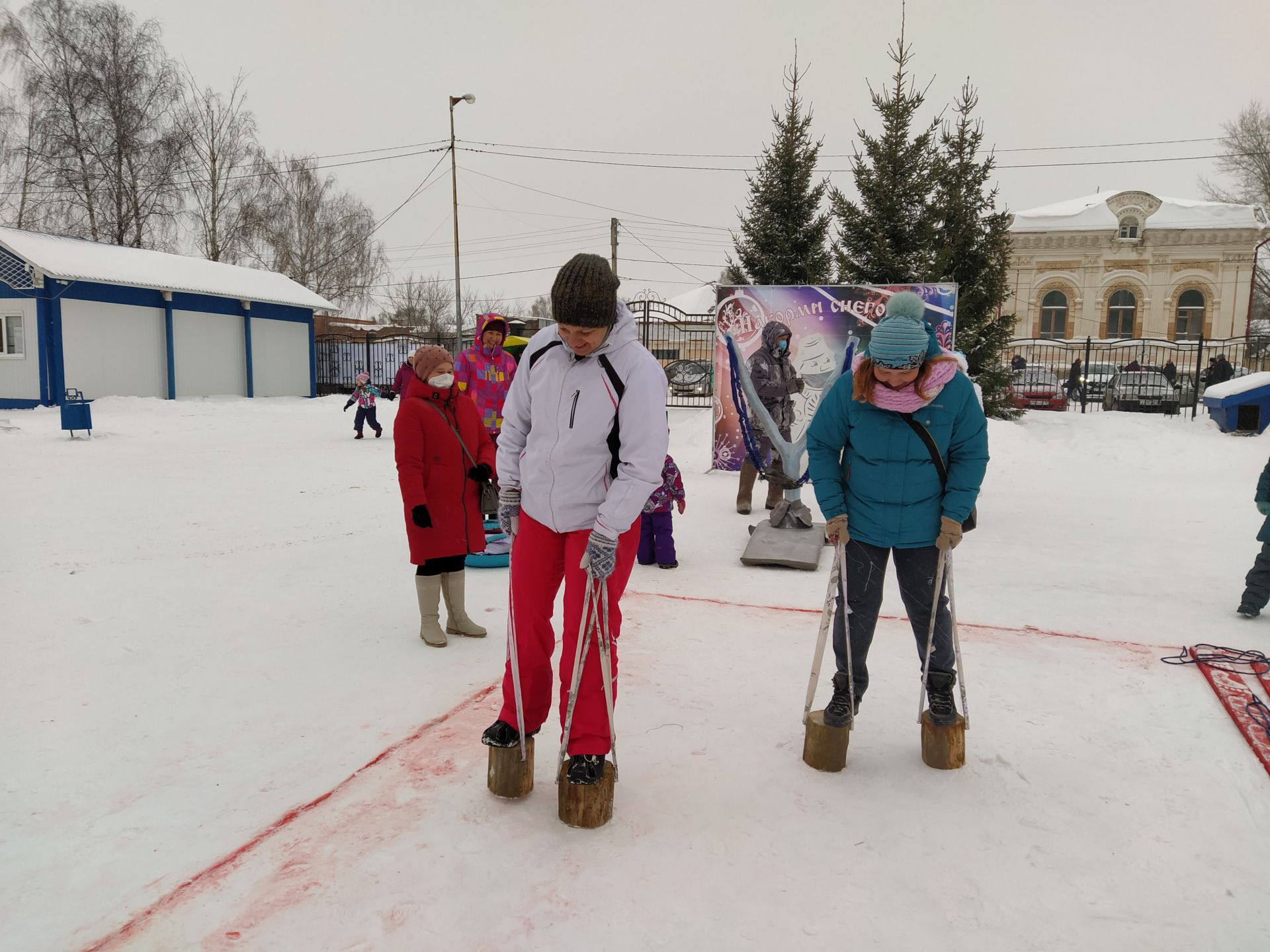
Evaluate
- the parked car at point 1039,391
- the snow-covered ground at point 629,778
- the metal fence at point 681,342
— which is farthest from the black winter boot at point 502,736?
the parked car at point 1039,391

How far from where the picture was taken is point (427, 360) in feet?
13.8

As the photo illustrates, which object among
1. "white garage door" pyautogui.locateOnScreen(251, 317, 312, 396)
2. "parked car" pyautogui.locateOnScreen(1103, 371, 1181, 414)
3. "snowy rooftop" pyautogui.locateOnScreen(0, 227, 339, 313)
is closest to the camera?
"snowy rooftop" pyautogui.locateOnScreen(0, 227, 339, 313)

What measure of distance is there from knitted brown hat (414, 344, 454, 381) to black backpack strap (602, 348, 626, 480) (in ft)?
5.96

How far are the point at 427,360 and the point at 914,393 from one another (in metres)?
2.42

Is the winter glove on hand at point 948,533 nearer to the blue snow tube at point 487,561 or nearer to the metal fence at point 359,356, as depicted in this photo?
the blue snow tube at point 487,561

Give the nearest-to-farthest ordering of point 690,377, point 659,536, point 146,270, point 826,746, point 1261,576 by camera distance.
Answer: point 826,746
point 1261,576
point 659,536
point 146,270
point 690,377

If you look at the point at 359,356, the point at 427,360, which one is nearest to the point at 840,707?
the point at 427,360

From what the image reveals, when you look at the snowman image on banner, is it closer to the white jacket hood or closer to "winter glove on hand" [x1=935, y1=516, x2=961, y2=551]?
"winter glove on hand" [x1=935, y1=516, x2=961, y2=551]

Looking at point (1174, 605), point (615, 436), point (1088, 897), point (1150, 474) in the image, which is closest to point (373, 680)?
point (615, 436)

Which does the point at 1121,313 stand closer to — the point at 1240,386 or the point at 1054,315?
the point at 1054,315

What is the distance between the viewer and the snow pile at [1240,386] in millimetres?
Answer: 15203

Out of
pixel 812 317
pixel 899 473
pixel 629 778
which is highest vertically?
pixel 812 317

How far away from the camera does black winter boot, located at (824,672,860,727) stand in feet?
9.77

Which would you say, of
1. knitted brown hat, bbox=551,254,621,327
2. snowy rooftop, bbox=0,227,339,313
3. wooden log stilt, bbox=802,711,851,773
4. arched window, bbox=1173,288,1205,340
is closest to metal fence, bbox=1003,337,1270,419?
arched window, bbox=1173,288,1205,340
